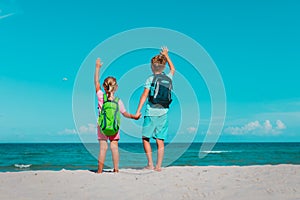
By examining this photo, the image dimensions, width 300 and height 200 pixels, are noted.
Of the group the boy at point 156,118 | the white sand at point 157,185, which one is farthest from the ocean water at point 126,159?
the white sand at point 157,185

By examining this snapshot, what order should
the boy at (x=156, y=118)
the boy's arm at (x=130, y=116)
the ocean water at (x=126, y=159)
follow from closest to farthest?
1. the boy's arm at (x=130, y=116)
2. the boy at (x=156, y=118)
3. the ocean water at (x=126, y=159)

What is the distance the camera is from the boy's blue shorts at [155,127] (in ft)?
19.9

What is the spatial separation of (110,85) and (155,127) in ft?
3.56

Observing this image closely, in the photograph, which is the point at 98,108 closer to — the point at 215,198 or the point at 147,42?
the point at 147,42

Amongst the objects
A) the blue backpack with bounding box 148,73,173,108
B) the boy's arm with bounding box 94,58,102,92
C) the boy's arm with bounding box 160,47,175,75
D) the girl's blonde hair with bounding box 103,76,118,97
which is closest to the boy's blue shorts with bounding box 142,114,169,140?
the blue backpack with bounding box 148,73,173,108

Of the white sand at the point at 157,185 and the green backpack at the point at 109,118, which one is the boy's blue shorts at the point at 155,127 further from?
the white sand at the point at 157,185

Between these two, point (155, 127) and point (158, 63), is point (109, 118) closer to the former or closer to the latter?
point (155, 127)

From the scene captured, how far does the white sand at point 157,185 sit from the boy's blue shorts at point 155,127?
2.15 ft

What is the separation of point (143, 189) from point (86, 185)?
88cm

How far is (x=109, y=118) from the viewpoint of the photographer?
5.92 meters

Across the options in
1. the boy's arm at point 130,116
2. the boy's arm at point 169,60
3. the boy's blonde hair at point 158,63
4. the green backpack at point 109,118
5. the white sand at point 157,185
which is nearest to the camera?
the white sand at point 157,185

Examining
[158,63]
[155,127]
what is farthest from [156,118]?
[158,63]

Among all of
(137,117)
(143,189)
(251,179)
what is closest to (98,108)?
(137,117)

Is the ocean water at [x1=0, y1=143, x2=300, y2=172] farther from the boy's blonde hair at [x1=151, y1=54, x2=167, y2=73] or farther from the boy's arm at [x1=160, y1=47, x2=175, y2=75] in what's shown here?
the boy's blonde hair at [x1=151, y1=54, x2=167, y2=73]
